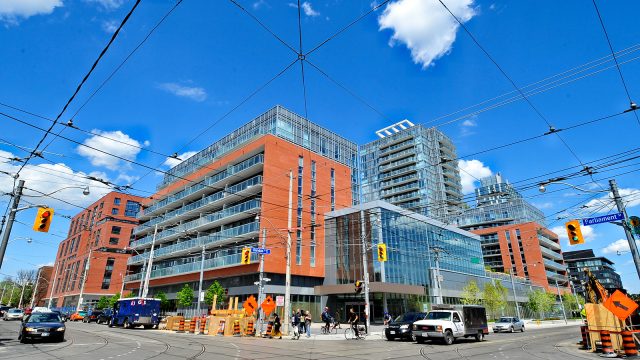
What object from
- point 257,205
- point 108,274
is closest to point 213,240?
point 257,205

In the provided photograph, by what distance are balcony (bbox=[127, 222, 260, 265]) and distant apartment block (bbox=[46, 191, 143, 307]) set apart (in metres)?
29.6

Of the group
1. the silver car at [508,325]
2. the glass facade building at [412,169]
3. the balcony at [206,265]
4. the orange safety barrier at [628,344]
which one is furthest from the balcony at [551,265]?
the orange safety barrier at [628,344]

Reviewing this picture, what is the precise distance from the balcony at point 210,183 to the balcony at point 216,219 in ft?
13.0

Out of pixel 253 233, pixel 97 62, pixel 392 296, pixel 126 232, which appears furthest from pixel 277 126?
pixel 126 232

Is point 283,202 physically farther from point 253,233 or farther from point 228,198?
point 228,198

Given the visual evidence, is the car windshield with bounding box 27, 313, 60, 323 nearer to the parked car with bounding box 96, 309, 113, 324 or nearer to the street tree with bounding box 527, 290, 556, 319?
the parked car with bounding box 96, 309, 113, 324

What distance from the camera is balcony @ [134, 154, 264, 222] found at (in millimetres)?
44375

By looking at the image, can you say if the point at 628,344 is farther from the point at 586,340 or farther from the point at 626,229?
the point at 626,229

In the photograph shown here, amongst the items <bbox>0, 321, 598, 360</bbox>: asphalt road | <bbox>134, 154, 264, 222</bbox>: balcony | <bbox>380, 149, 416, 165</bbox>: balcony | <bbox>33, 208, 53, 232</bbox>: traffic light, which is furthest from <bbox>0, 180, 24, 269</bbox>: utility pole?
<bbox>380, 149, 416, 165</bbox>: balcony

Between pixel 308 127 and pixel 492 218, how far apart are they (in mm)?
83590

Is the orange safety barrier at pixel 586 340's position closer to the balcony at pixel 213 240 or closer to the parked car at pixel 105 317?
the balcony at pixel 213 240

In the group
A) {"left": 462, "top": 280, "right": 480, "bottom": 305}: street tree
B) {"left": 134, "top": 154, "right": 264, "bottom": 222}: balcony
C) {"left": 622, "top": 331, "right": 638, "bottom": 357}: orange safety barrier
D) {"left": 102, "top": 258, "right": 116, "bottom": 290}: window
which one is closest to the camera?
{"left": 622, "top": 331, "right": 638, "bottom": 357}: orange safety barrier

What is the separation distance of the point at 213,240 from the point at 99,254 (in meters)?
49.5

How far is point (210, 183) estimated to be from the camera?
50812 mm
